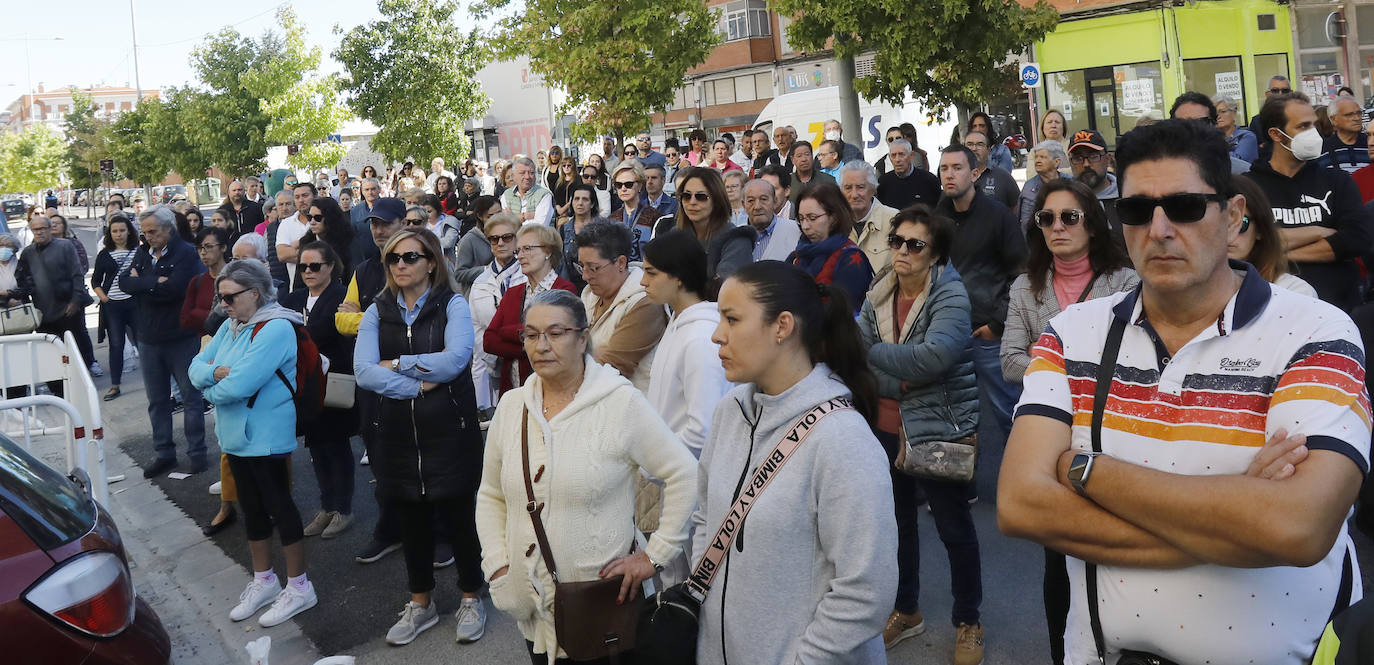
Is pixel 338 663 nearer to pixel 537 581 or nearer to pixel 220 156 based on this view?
pixel 537 581

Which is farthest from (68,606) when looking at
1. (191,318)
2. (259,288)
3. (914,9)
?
(914,9)

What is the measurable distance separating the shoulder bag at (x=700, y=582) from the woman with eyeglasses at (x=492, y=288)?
4.50 m

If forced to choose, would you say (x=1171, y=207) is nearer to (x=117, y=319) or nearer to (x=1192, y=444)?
(x=1192, y=444)

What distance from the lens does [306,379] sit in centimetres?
616

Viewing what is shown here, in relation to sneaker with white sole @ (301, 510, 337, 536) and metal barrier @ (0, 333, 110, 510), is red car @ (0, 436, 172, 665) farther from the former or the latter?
sneaker with white sole @ (301, 510, 337, 536)

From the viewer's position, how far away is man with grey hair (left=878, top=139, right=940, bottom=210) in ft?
32.2

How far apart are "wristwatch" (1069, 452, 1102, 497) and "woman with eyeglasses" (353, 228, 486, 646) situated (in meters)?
3.81

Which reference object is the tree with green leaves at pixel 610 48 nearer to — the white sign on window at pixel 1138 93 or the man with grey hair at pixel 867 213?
the white sign on window at pixel 1138 93

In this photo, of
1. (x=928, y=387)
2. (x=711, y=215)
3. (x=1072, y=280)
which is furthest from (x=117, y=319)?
(x=1072, y=280)

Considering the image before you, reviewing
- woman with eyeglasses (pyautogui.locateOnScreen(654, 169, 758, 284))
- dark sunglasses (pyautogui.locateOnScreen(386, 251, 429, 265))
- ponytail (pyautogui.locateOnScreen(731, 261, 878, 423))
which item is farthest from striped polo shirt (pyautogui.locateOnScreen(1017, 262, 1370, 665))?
woman with eyeglasses (pyautogui.locateOnScreen(654, 169, 758, 284))

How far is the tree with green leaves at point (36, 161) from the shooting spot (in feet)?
259

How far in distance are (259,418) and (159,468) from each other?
4.16 metres

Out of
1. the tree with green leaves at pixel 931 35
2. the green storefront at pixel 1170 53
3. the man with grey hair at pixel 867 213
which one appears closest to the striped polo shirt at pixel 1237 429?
the man with grey hair at pixel 867 213

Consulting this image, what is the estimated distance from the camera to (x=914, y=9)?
1870cm
